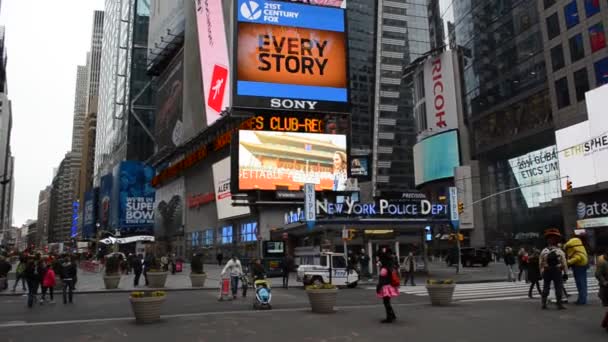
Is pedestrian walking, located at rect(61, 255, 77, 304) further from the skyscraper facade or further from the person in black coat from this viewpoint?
the skyscraper facade

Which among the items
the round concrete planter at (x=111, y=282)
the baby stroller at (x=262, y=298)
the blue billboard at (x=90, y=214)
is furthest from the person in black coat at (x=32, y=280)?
the blue billboard at (x=90, y=214)

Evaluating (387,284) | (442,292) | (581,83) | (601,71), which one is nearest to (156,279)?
(442,292)

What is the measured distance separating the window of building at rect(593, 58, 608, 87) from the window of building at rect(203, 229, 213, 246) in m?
45.4

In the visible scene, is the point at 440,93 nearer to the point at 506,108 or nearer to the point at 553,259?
the point at 506,108

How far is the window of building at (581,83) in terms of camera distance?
2061 inches

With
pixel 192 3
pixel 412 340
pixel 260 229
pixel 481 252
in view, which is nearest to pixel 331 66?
pixel 260 229

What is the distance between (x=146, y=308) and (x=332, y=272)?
14093mm

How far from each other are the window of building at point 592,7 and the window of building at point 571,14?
1.39 m

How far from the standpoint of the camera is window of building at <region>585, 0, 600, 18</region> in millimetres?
51094

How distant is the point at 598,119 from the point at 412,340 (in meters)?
48.5

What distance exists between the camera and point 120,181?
100812mm

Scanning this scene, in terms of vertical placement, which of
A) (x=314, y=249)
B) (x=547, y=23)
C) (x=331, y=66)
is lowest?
(x=314, y=249)

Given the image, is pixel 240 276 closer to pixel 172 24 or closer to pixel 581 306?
pixel 581 306

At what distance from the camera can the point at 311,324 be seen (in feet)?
42.1
